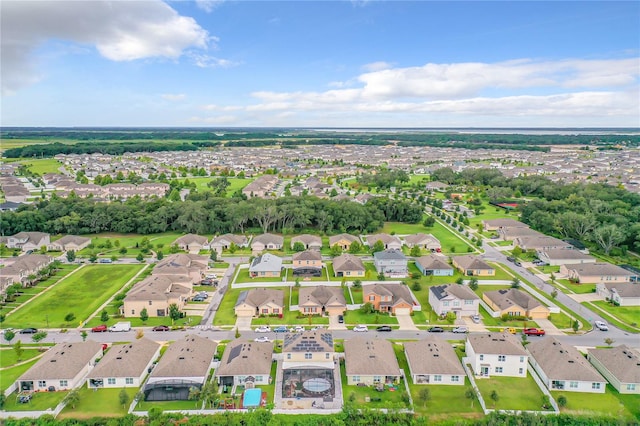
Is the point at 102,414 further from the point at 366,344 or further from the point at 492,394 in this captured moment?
the point at 492,394

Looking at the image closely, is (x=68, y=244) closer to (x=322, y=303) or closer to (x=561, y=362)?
(x=322, y=303)

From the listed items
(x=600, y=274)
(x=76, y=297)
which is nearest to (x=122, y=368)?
(x=76, y=297)

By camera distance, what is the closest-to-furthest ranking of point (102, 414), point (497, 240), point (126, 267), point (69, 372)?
point (102, 414)
point (69, 372)
point (126, 267)
point (497, 240)

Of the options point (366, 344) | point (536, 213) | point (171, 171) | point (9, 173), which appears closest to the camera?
point (366, 344)

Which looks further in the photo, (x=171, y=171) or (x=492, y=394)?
(x=171, y=171)

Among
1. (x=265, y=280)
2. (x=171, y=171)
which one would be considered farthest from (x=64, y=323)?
(x=171, y=171)

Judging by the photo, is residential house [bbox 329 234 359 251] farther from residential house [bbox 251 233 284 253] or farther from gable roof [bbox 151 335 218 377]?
gable roof [bbox 151 335 218 377]

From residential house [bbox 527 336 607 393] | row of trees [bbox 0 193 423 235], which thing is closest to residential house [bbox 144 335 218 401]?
residential house [bbox 527 336 607 393]
